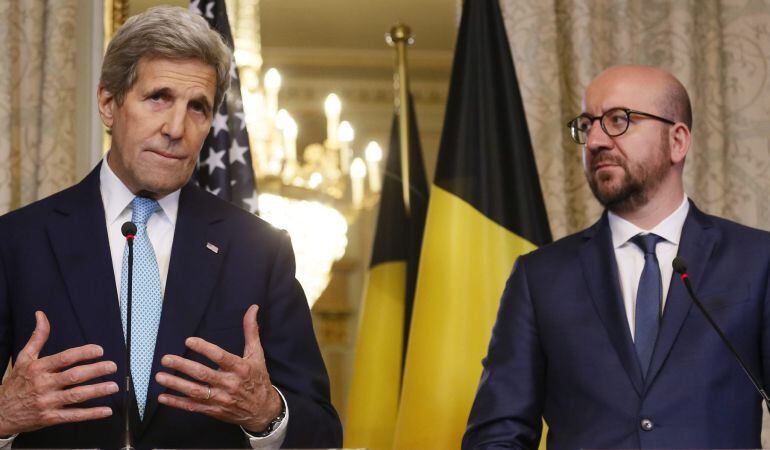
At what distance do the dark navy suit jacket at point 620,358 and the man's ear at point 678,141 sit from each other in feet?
0.50

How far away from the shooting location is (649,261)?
2461mm

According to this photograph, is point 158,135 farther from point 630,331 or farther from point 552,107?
point 552,107

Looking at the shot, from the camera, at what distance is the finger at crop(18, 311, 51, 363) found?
1.88 m

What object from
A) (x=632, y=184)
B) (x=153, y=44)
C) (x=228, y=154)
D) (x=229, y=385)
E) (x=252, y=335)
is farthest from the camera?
(x=228, y=154)

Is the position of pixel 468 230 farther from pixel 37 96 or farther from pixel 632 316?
pixel 37 96

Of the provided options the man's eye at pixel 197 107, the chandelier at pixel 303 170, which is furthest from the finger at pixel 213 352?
the chandelier at pixel 303 170

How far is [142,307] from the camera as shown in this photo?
7.13 ft

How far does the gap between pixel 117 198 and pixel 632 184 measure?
1190mm

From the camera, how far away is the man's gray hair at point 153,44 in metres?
2.29

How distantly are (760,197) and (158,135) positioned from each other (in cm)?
234

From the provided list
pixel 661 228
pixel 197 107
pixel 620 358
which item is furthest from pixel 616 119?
pixel 197 107

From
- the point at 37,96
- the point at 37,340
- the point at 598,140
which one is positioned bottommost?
the point at 37,340

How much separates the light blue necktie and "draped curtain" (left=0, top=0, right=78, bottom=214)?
4.88 ft

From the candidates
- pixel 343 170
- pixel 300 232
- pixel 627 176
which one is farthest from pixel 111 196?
pixel 343 170
